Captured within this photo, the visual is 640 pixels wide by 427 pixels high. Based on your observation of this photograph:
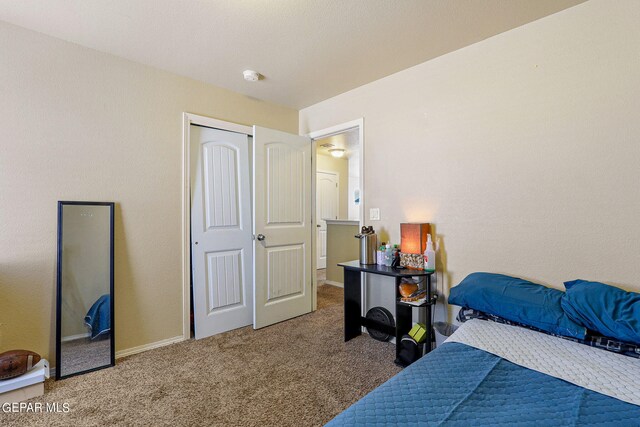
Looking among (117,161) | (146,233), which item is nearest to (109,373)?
(146,233)

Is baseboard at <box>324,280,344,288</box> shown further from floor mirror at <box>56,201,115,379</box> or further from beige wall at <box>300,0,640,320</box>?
floor mirror at <box>56,201,115,379</box>

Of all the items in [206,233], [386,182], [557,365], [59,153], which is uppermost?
[59,153]

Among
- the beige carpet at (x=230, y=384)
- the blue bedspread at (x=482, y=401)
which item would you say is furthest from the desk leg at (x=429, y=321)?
the blue bedspread at (x=482, y=401)

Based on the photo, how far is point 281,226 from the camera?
10.4 ft

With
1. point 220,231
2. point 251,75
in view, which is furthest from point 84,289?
point 251,75

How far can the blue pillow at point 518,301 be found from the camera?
1447 millimetres

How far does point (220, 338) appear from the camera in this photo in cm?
274

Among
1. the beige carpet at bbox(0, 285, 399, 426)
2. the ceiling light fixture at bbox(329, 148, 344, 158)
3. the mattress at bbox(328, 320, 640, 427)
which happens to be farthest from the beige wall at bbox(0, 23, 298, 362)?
the ceiling light fixture at bbox(329, 148, 344, 158)

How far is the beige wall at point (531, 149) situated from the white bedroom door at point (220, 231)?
60.2 inches

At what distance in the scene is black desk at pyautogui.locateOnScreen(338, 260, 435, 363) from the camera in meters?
2.21

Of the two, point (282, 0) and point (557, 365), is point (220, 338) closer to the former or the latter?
point (557, 365)

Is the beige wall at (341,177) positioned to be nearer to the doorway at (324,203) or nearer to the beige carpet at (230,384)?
the doorway at (324,203)

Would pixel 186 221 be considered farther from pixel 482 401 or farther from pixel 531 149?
pixel 531 149

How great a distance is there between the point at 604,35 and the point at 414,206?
1.52 meters
